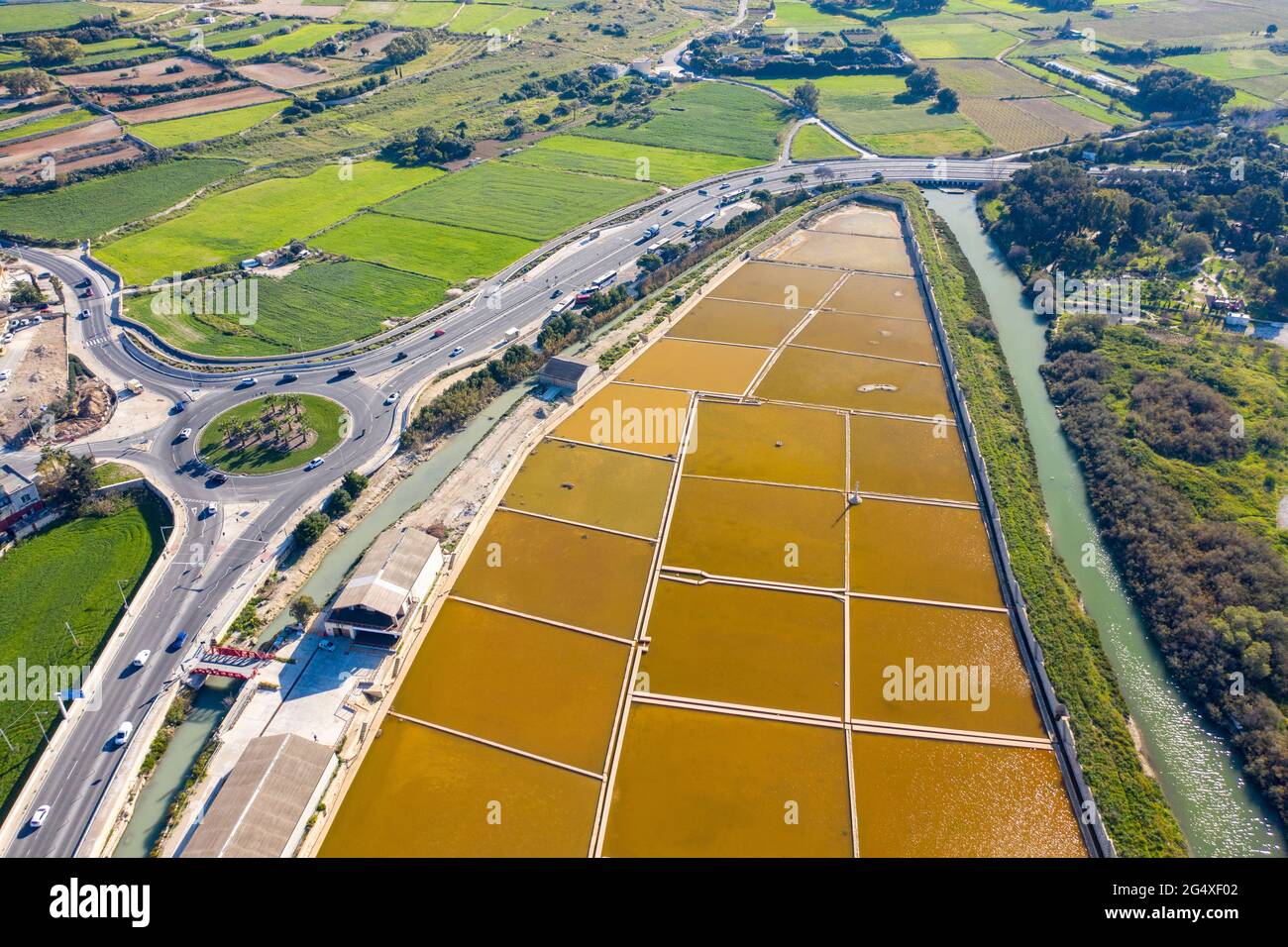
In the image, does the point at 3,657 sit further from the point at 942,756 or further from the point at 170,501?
the point at 942,756

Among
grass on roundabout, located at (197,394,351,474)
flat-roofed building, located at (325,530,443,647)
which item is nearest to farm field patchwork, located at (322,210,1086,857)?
flat-roofed building, located at (325,530,443,647)

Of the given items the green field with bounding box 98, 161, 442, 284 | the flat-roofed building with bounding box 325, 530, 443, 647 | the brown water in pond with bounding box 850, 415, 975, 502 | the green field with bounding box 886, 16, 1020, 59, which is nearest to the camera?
the flat-roofed building with bounding box 325, 530, 443, 647

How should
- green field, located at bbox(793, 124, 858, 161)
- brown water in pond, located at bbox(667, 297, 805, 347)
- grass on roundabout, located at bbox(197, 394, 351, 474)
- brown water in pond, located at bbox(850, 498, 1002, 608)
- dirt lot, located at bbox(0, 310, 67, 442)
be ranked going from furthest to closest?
green field, located at bbox(793, 124, 858, 161) → brown water in pond, located at bbox(667, 297, 805, 347) → dirt lot, located at bbox(0, 310, 67, 442) → grass on roundabout, located at bbox(197, 394, 351, 474) → brown water in pond, located at bbox(850, 498, 1002, 608)

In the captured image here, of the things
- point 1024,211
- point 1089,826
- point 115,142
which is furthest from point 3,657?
point 1024,211

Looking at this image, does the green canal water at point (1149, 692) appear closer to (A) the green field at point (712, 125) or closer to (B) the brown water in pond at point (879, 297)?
(B) the brown water in pond at point (879, 297)

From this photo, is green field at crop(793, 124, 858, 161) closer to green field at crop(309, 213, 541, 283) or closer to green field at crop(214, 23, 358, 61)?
green field at crop(309, 213, 541, 283)

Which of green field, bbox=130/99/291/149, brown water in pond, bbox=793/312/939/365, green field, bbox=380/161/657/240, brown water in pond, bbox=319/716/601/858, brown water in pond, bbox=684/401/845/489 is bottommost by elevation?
brown water in pond, bbox=319/716/601/858
